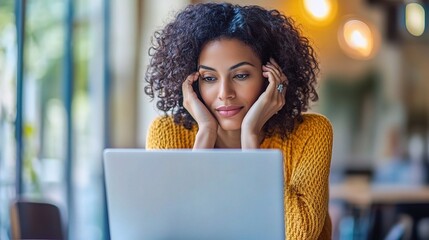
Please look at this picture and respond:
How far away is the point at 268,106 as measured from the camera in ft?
6.13

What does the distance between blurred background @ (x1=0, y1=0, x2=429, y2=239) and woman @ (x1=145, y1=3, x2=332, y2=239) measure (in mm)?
1323

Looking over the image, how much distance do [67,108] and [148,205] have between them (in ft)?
12.9

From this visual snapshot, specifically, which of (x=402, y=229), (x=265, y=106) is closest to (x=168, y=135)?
(x=265, y=106)

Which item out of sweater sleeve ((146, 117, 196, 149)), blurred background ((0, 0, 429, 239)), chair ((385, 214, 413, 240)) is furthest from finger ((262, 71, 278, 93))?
chair ((385, 214, 413, 240))

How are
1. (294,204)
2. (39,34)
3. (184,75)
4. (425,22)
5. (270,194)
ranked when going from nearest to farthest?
1. (270,194)
2. (294,204)
3. (184,75)
4. (39,34)
5. (425,22)

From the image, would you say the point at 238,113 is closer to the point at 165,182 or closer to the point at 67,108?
the point at 165,182

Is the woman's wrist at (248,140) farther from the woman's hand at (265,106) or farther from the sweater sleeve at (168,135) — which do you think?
the sweater sleeve at (168,135)

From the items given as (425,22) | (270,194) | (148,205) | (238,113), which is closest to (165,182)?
(148,205)

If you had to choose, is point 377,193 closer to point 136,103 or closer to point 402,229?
point 402,229

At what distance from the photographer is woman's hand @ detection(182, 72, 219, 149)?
6.18 ft

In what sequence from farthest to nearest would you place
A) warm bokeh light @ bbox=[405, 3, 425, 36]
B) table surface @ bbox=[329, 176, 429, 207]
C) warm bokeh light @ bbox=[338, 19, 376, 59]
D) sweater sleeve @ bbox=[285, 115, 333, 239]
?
warm bokeh light @ bbox=[405, 3, 425, 36], table surface @ bbox=[329, 176, 429, 207], warm bokeh light @ bbox=[338, 19, 376, 59], sweater sleeve @ bbox=[285, 115, 333, 239]

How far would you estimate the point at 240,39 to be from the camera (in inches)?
73.5

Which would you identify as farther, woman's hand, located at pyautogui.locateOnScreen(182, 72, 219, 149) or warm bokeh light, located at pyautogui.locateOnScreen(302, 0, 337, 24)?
warm bokeh light, located at pyautogui.locateOnScreen(302, 0, 337, 24)

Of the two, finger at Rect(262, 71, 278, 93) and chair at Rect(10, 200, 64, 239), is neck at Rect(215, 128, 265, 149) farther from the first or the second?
chair at Rect(10, 200, 64, 239)
